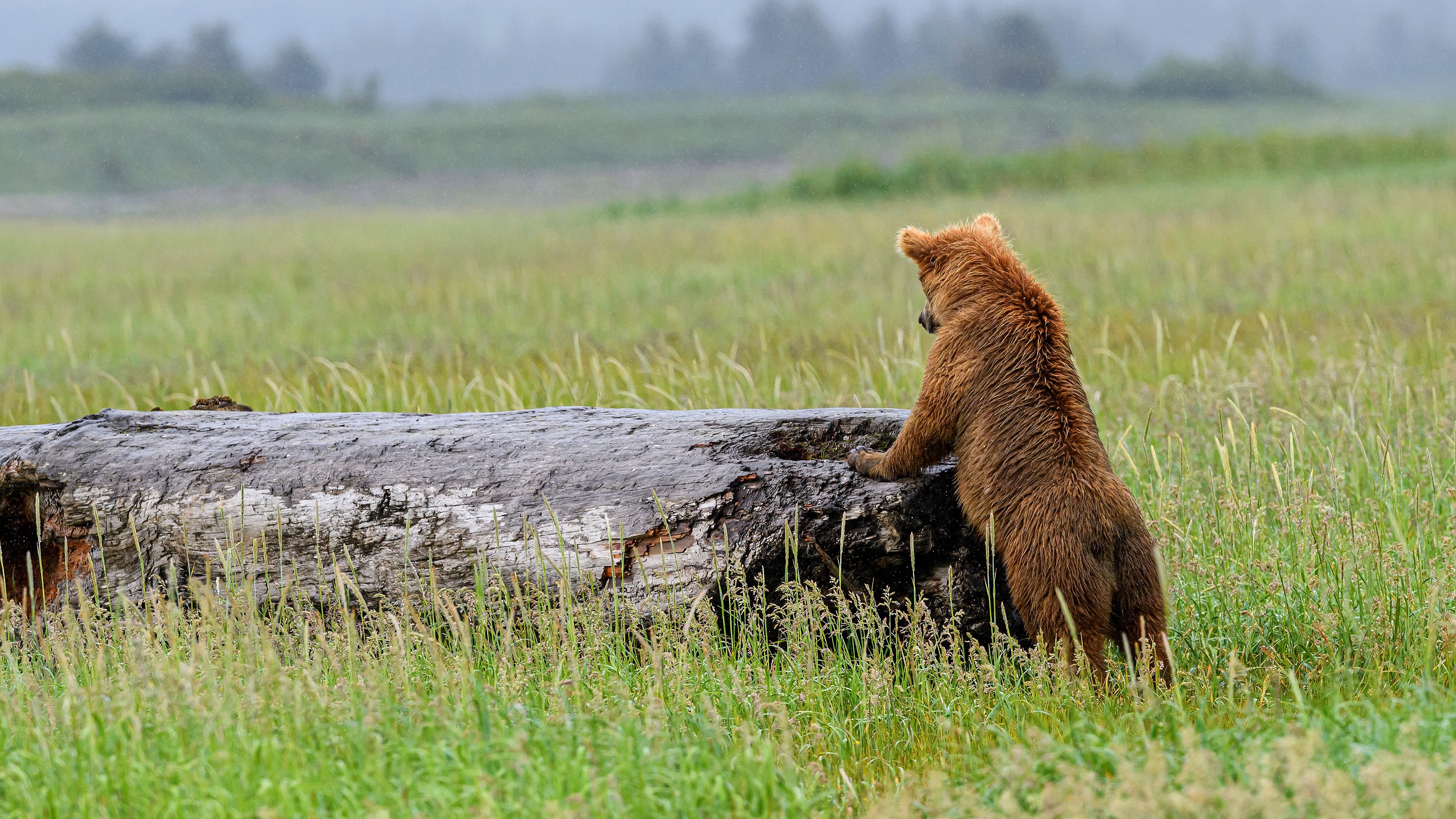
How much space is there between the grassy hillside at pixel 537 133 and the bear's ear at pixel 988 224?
143 ft

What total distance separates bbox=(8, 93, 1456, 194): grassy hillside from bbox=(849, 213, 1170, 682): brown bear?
44017 mm

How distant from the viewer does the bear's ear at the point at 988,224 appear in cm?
355

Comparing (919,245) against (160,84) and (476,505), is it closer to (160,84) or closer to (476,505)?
(476,505)

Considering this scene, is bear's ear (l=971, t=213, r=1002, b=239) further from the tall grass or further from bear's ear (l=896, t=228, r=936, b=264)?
the tall grass

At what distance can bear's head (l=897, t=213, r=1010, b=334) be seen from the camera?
341cm

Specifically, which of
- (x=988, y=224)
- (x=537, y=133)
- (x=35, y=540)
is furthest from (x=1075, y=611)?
(x=537, y=133)

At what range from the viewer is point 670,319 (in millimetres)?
10570

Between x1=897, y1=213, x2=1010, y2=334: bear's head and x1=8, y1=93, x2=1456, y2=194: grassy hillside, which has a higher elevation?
x1=8, y1=93, x2=1456, y2=194: grassy hillside

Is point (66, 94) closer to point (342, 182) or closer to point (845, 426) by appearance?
point (342, 182)

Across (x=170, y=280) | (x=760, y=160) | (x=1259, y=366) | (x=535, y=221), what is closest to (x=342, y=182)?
(x=760, y=160)

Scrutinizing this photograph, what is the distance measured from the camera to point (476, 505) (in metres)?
3.61

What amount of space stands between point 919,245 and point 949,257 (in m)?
0.11

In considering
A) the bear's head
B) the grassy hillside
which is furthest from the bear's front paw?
the grassy hillside

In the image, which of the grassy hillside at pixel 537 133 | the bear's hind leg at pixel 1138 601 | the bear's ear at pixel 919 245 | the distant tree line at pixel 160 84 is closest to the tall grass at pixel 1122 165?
the grassy hillside at pixel 537 133
